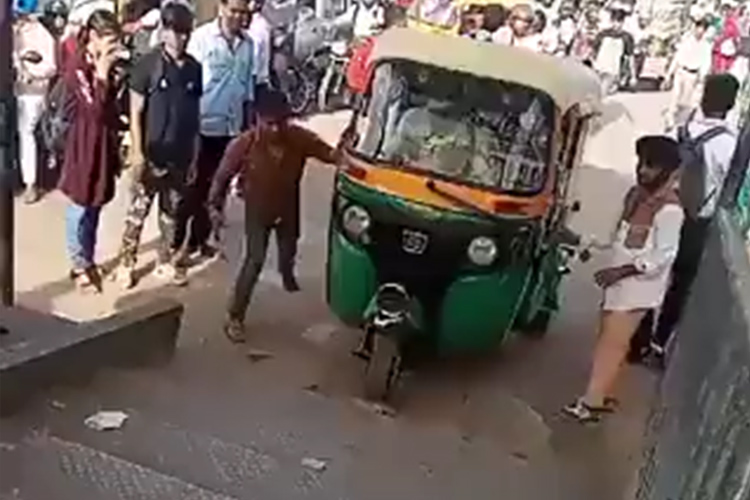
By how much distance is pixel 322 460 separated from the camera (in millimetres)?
5277

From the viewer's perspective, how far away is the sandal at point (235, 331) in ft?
26.2

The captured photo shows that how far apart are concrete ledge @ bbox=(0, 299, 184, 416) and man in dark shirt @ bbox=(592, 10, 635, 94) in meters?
13.0

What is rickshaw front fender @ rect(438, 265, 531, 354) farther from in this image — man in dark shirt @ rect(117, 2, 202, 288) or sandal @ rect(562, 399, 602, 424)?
man in dark shirt @ rect(117, 2, 202, 288)

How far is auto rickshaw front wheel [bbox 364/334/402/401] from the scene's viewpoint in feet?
23.7

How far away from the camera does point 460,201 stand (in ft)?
23.8

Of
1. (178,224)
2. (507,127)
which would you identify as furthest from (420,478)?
(178,224)

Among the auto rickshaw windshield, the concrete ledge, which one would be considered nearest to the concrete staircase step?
the concrete ledge

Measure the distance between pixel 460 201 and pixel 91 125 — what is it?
7.71ft

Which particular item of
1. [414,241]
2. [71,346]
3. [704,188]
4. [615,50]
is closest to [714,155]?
[704,188]

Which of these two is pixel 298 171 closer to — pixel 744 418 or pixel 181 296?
pixel 181 296

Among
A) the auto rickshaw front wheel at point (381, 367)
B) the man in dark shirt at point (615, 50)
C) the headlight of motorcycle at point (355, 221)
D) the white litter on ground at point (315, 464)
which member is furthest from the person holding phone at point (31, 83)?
the man in dark shirt at point (615, 50)

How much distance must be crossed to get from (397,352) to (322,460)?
81.1 inches

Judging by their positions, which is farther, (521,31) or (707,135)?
(521,31)

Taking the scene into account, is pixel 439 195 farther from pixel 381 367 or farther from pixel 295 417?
pixel 295 417
